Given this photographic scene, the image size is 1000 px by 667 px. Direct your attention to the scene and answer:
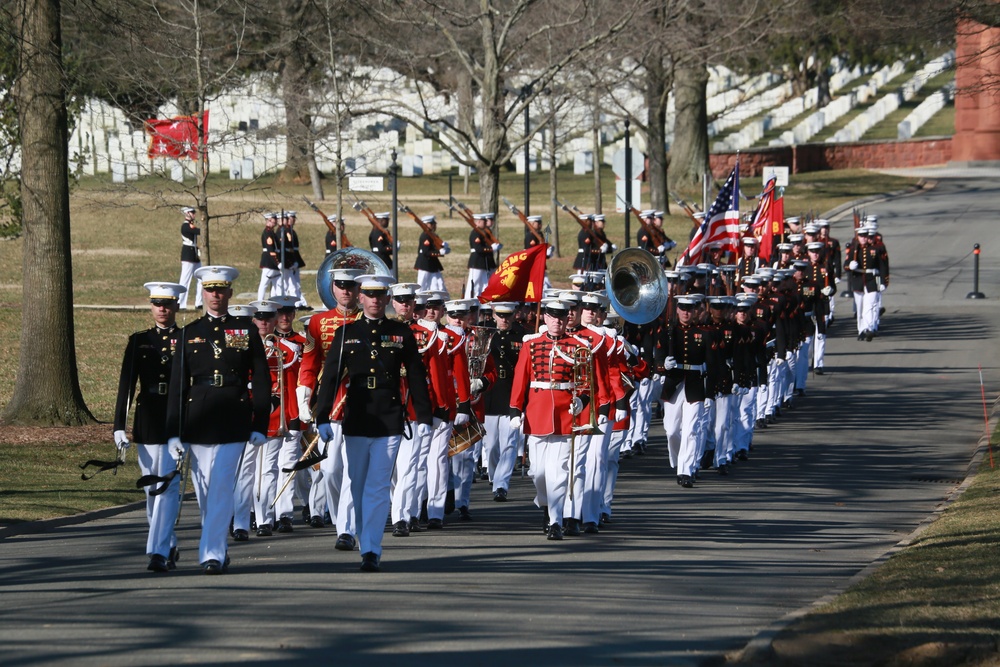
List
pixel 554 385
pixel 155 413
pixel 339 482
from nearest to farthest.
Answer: pixel 155 413
pixel 339 482
pixel 554 385

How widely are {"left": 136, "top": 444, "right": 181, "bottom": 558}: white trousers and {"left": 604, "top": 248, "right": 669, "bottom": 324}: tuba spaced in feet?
24.8

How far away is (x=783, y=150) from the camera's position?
189 ft

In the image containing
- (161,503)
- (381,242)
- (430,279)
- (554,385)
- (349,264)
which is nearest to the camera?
(161,503)

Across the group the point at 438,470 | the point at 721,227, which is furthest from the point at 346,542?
the point at 721,227

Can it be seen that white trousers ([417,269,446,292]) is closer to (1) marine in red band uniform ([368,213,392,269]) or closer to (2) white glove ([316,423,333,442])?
(1) marine in red band uniform ([368,213,392,269])

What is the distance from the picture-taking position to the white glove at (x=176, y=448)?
10.6m

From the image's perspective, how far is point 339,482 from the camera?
11.8m

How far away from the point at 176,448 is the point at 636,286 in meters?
8.21

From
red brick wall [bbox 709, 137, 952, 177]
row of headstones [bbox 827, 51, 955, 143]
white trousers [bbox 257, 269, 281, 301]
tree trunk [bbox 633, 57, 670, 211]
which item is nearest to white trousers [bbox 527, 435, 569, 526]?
white trousers [bbox 257, 269, 281, 301]

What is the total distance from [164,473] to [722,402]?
25.4 ft

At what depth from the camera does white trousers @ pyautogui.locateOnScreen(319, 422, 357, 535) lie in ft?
37.9

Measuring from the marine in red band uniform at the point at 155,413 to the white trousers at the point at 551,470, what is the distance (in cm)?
313

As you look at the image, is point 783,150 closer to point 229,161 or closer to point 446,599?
point 229,161

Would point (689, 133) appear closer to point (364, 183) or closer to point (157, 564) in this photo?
point (364, 183)
